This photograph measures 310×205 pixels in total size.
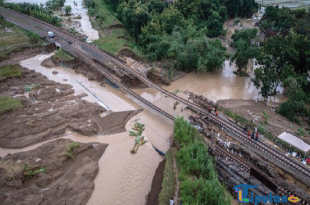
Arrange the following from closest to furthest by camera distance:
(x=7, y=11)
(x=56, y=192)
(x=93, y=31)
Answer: (x=56, y=192), (x=93, y=31), (x=7, y=11)

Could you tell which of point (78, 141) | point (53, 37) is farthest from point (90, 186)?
point (53, 37)

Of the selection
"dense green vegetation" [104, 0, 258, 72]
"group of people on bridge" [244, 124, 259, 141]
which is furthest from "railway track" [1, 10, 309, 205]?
"dense green vegetation" [104, 0, 258, 72]

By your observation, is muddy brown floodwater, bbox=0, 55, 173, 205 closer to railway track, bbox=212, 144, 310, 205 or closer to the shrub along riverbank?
the shrub along riverbank

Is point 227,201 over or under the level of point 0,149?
over

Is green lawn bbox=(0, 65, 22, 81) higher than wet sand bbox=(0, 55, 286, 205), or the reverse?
green lawn bbox=(0, 65, 22, 81)

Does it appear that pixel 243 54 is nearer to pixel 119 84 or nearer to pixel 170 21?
pixel 170 21

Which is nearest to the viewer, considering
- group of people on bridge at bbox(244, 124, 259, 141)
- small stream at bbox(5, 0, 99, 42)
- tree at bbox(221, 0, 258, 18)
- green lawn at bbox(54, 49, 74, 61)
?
group of people on bridge at bbox(244, 124, 259, 141)

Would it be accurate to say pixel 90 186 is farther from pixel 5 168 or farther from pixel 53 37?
pixel 53 37
